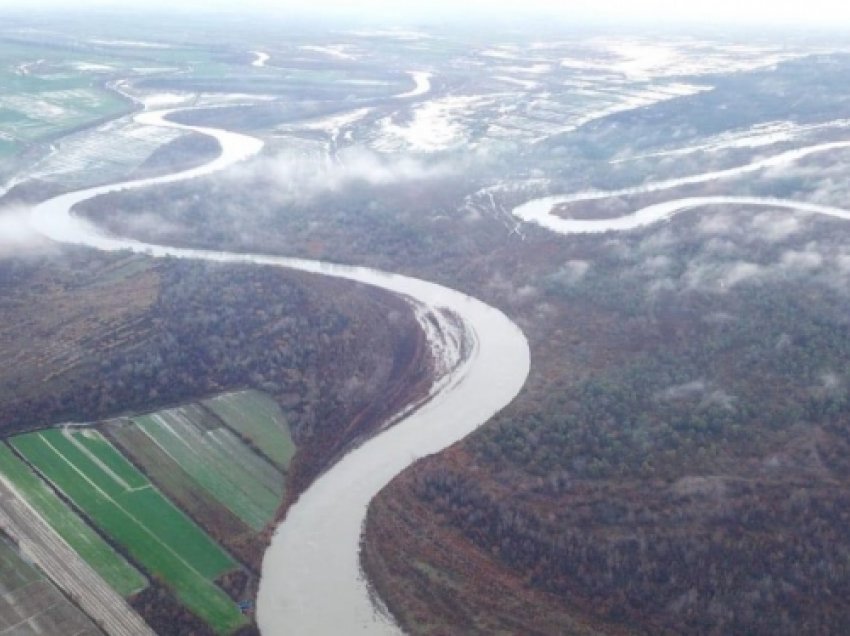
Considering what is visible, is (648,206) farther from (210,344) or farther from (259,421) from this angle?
(259,421)

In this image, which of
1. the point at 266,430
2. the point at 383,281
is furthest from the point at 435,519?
the point at 383,281

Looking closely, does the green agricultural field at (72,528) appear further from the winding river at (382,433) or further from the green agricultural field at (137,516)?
the winding river at (382,433)

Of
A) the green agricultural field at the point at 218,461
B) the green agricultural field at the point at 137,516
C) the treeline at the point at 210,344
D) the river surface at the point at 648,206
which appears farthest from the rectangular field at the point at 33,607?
the river surface at the point at 648,206

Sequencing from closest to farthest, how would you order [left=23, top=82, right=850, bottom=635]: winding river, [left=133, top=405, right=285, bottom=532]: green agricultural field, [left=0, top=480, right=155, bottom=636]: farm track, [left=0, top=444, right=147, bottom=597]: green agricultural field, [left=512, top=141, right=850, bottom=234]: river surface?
1. [left=0, top=480, right=155, bottom=636]: farm track
2. [left=23, top=82, right=850, bottom=635]: winding river
3. [left=0, top=444, right=147, bottom=597]: green agricultural field
4. [left=133, top=405, right=285, bottom=532]: green agricultural field
5. [left=512, top=141, right=850, bottom=234]: river surface

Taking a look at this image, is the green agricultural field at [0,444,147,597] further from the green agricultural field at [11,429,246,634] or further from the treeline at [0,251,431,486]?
the treeline at [0,251,431,486]

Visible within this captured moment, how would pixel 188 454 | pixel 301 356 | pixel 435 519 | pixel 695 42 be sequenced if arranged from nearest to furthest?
pixel 435 519 < pixel 188 454 < pixel 301 356 < pixel 695 42

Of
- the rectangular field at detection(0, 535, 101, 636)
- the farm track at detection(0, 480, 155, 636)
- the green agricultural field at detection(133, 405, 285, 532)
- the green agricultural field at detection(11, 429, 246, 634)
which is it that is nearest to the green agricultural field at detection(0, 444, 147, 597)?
the farm track at detection(0, 480, 155, 636)

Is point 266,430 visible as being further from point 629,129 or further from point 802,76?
point 802,76
